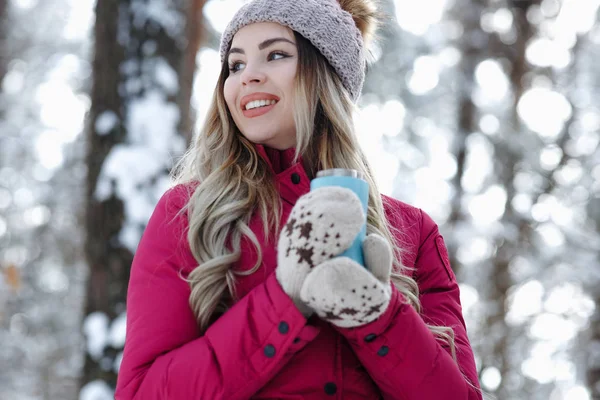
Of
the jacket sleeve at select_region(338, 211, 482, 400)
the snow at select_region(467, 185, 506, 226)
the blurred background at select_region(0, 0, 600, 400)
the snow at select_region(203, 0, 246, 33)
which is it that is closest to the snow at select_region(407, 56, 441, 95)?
the blurred background at select_region(0, 0, 600, 400)

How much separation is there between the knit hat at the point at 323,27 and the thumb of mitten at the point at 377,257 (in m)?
0.92

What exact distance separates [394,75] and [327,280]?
27.4 ft

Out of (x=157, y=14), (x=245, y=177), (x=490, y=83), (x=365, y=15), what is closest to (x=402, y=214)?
(x=245, y=177)

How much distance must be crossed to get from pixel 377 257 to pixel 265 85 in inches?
32.5

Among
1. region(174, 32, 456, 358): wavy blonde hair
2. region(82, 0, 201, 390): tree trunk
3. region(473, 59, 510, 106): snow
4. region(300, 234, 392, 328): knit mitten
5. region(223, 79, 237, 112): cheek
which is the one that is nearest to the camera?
region(300, 234, 392, 328): knit mitten

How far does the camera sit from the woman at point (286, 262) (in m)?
1.88

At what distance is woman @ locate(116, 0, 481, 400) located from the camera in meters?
1.88

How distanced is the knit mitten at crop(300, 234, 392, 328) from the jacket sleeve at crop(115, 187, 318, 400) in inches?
3.9

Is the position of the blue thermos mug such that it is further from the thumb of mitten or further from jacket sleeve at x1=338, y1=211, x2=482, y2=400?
jacket sleeve at x1=338, y1=211, x2=482, y2=400

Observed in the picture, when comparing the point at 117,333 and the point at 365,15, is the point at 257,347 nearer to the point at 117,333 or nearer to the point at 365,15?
the point at 365,15

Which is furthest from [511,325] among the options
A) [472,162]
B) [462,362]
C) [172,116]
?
[462,362]

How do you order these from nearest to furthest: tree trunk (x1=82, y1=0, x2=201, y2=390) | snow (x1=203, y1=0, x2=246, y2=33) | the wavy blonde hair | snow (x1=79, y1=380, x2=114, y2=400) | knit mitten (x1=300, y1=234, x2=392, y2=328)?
1. knit mitten (x1=300, y1=234, x2=392, y2=328)
2. the wavy blonde hair
3. snow (x1=79, y1=380, x2=114, y2=400)
4. tree trunk (x1=82, y1=0, x2=201, y2=390)
5. snow (x1=203, y1=0, x2=246, y2=33)

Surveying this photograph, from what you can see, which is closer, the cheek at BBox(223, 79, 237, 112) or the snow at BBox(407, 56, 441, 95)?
the cheek at BBox(223, 79, 237, 112)

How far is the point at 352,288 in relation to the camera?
181cm
